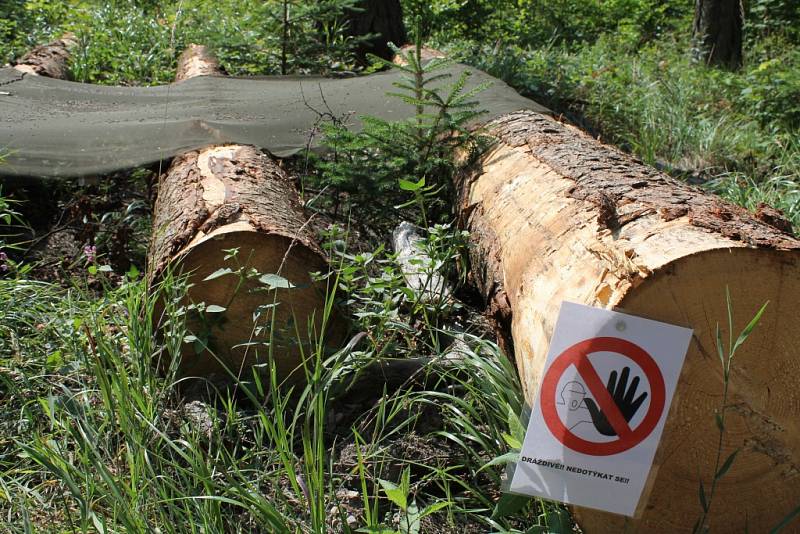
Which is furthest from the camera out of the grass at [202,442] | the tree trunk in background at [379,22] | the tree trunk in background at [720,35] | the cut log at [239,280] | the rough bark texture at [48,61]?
the tree trunk in background at [720,35]

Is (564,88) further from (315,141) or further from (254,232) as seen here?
(254,232)

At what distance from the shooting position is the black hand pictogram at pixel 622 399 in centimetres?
182

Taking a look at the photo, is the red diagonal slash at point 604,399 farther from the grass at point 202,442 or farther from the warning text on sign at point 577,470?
the grass at point 202,442

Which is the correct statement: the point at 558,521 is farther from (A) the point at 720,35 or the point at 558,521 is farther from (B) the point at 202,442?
(A) the point at 720,35

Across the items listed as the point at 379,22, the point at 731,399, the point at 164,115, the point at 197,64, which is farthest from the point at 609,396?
the point at 379,22

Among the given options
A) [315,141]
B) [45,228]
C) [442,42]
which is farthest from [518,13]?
[45,228]

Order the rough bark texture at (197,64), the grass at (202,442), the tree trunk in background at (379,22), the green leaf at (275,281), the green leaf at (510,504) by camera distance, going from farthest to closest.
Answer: the tree trunk in background at (379,22) → the rough bark texture at (197,64) → the green leaf at (275,281) → the green leaf at (510,504) → the grass at (202,442)

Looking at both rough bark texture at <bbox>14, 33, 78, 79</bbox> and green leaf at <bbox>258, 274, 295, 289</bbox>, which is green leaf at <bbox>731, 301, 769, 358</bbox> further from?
rough bark texture at <bbox>14, 33, 78, 79</bbox>

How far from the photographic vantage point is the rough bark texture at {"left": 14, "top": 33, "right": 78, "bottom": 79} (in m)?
5.91

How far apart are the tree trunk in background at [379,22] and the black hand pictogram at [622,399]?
596 cm

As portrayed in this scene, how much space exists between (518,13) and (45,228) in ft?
31.7

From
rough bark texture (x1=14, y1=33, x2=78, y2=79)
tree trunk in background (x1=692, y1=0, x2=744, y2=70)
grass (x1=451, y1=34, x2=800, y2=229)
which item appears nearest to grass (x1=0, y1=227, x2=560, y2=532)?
grass (x1=451, y1=34, x2=800, y2=229)

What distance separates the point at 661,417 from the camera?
1.83 metres

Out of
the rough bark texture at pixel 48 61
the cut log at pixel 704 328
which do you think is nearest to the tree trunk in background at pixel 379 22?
the rough bark texture at pixel 48 61
